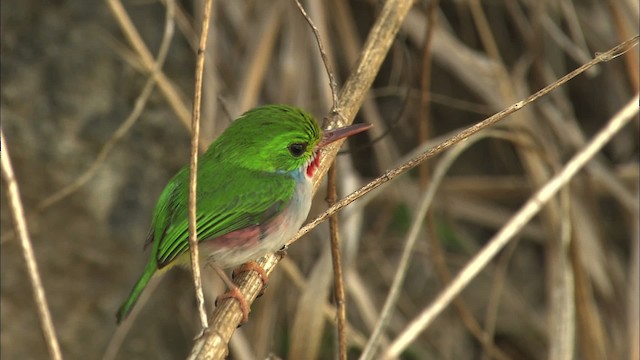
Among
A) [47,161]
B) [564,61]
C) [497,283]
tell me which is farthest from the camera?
[564,61]

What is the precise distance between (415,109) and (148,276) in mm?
2231

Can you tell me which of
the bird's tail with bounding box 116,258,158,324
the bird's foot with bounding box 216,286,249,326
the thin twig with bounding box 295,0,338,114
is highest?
the thin twig with bounding box 295,0,338,114

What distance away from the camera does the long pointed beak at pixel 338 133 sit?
8.58 feet

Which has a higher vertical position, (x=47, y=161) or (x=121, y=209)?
(x=47, y=161)

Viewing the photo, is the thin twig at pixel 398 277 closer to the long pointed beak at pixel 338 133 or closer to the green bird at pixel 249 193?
the green bird at pixel 249 193

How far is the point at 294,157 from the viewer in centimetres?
279

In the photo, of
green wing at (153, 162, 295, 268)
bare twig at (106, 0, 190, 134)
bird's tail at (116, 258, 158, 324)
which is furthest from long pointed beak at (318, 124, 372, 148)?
bare twig at (106, 0, 190, 134)

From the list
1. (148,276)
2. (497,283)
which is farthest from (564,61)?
(148,276)

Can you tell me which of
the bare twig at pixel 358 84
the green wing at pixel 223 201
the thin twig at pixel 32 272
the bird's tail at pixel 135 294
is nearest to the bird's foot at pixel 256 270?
the bare twig at pixel 358 84

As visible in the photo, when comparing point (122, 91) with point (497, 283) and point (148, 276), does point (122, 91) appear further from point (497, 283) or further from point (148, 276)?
point (497, 283)

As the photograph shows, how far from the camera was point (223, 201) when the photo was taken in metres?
2.74

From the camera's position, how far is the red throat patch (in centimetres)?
283

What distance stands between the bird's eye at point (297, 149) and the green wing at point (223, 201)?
79 mm

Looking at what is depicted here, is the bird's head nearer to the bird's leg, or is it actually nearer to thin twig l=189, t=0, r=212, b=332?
the bird's leg
